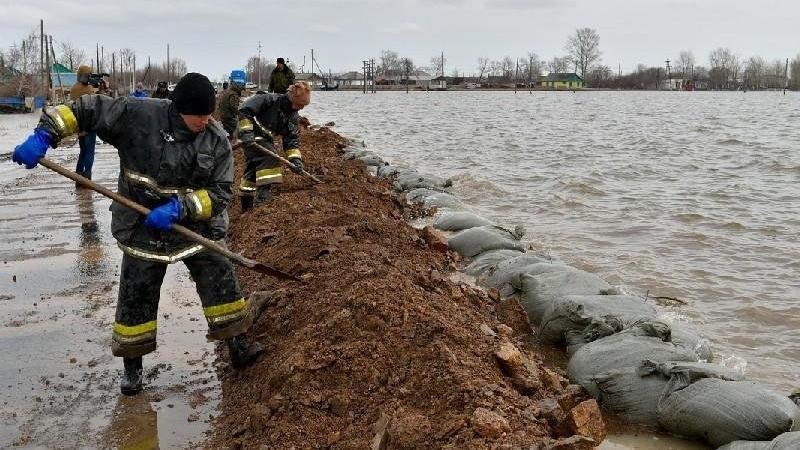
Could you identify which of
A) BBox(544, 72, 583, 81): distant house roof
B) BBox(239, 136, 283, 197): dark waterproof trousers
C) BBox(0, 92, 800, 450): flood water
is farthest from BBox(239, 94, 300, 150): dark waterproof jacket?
BBox(544, 72, 583, 81): distant house roof

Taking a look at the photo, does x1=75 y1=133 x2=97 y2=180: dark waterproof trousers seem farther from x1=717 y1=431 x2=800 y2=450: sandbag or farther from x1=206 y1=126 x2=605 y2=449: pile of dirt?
x1=717 y1=431 x2=800 y2=450: sandbag

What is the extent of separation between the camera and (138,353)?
3.30 metres

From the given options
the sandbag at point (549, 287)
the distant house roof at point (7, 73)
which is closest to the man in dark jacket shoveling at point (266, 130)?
the sandbag at point (549, 287)

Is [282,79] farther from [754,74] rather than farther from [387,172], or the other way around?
[754,74]

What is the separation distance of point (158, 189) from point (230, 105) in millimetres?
4993

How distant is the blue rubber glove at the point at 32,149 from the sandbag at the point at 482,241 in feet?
13.3

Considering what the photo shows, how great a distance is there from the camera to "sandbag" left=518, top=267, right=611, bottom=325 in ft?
15.3

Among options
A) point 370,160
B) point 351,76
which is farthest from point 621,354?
point 351,76

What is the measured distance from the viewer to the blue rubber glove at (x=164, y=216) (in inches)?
119

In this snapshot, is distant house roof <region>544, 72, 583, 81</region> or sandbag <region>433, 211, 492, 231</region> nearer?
sandbag <region>433, 211, 492, 231</region>

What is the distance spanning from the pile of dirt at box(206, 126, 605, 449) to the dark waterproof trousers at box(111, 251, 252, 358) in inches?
11.7

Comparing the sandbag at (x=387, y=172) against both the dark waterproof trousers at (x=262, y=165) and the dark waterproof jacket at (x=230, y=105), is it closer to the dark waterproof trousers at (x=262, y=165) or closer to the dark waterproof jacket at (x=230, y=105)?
the dark waterproof jacket at (x=230, y=105)

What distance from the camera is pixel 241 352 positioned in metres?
3.52

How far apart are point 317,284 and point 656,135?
20.9 metres
